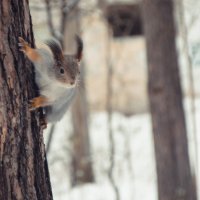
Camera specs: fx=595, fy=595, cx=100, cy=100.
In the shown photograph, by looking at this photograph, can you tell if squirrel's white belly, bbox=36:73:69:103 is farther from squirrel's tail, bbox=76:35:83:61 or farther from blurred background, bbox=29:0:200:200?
blurred background, bbox=29:0:200:200

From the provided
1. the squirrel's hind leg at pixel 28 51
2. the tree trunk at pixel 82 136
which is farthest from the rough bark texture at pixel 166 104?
the squirrel's hind leg at pixel 28 51

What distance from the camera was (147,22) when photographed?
5.43m

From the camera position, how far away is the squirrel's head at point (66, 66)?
203 cm

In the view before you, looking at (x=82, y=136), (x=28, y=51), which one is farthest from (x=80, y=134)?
(x=28, y=51)

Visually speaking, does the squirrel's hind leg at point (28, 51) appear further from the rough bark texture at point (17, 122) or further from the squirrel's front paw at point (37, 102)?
the squirrel's front paw at point (37, 102)

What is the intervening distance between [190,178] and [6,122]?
4.05 m

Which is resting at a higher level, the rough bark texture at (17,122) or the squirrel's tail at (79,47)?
the squirrel's tail at (79,47)

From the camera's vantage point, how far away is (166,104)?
17.6ft

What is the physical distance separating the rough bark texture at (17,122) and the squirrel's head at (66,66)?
0.64ft

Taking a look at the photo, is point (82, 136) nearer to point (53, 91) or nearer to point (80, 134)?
point (80, 134)

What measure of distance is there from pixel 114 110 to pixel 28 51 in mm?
10727

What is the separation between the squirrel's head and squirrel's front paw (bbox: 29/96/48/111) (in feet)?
0.40

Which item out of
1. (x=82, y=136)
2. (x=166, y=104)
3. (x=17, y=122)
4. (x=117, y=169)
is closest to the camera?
(x=17, y=122)

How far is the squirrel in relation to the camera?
1903 mm
